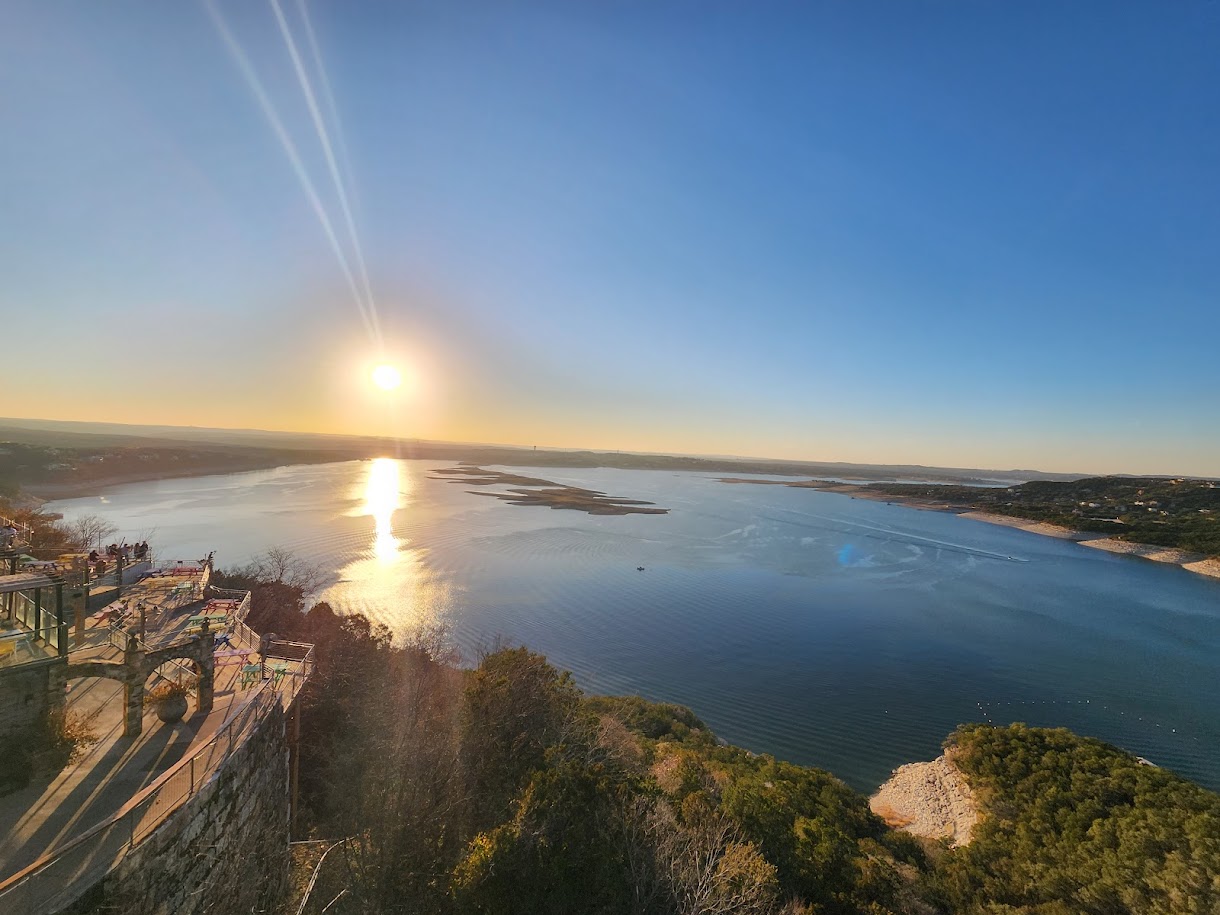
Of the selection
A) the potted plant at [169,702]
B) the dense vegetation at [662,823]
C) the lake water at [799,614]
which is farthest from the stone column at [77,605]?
the lake water at [799,614]

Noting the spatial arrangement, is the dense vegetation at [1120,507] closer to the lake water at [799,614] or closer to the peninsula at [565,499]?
the lake water at [799,614]

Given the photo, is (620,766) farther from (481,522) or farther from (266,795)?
(481,522)

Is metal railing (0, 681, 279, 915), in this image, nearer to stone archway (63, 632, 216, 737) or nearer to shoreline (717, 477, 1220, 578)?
stone archway (63, 632, 216, 737)

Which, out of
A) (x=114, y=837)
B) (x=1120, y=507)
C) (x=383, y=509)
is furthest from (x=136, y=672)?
(x=1120, y=507)

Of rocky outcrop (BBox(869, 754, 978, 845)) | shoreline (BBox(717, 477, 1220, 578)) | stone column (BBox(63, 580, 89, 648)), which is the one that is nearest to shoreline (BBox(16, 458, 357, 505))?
stone column (BBox(63, 580, 89, 648))

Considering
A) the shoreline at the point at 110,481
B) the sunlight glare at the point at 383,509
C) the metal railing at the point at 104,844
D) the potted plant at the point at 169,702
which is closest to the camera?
the metal railing at the point at 104,844
